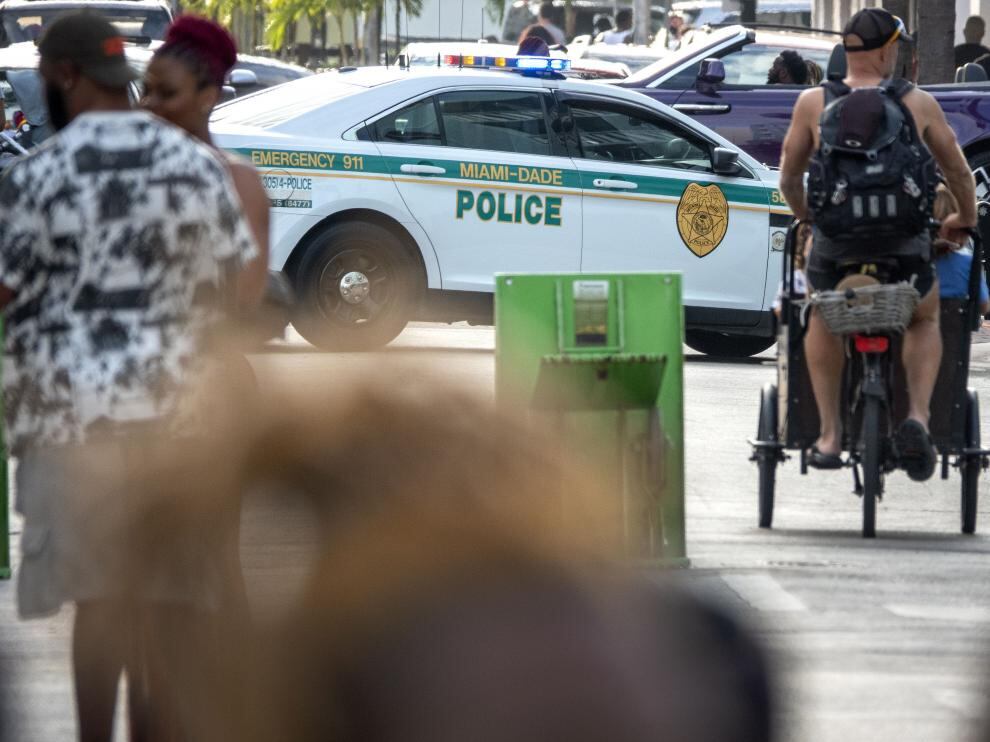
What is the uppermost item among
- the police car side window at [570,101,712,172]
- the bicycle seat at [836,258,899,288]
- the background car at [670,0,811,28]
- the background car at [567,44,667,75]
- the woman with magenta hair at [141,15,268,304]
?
the background car at [670,0,811,28]

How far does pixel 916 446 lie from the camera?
23.4 feet

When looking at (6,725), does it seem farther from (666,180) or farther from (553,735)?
(666,180)

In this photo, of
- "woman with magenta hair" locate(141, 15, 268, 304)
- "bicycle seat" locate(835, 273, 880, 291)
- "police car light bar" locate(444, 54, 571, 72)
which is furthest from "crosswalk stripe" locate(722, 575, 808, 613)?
"police car light bar" locate(444, 54, 571, 72)

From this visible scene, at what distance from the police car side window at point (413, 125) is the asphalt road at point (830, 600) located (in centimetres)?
288

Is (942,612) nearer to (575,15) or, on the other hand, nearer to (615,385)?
(615,385)

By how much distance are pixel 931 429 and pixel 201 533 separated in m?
3.96

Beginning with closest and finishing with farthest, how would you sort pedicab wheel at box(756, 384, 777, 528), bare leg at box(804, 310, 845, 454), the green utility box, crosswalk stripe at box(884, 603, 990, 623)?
crosswalk stripe at box(884, 603, 990, 623) < the green utility box < bare leg at box(804, 310, 845, 454) < pedicab wheel at box(756, 384, 777, 528)

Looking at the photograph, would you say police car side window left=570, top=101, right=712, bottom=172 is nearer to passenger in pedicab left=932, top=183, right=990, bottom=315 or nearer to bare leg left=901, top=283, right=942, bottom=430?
passenger in pedicab left=932, top=183, right=990, bottom=315

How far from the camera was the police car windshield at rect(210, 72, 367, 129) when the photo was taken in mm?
12094

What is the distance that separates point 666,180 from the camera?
12.5 m

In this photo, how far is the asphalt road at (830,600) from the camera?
16.5 ft

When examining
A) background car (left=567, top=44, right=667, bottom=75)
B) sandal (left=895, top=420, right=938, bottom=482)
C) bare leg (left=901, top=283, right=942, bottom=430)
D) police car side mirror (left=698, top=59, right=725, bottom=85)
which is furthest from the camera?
background car (left=567, top=44, right=667, bottom=75)

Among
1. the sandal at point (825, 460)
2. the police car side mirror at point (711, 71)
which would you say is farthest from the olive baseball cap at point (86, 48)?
the police car side mirror at point (711, 71)

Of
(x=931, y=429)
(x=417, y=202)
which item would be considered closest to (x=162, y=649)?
(x=931, y=429)
